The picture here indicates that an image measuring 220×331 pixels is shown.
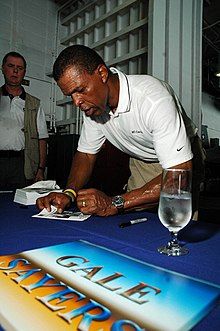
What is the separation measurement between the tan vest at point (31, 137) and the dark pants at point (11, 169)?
7 cm

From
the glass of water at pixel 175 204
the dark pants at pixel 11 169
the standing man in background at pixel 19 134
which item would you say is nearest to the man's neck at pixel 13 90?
the standing man in background at pixel 19 134

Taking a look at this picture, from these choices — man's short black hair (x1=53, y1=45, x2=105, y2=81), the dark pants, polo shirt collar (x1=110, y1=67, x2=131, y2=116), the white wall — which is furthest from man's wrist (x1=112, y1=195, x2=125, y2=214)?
the white wall

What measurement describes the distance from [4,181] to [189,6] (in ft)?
7.58

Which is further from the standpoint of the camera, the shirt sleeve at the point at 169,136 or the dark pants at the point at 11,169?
the dark pants at the point at 11,169

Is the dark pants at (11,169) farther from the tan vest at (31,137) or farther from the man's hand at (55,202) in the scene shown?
the man's hand at (55,202)

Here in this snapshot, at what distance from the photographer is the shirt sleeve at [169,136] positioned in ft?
3.41

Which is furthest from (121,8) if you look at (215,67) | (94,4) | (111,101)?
(215,67)

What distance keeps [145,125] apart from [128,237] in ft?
1.86

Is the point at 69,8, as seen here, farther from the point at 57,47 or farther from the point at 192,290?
the point at 192,290

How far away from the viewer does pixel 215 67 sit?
5582 mm

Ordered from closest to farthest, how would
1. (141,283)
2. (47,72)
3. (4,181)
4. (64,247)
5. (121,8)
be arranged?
1. (141,283)
2. (64,247)
3. (4,181)
4. (121,8)
5. (47,72)

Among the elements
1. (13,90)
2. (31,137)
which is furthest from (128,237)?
(13,90)

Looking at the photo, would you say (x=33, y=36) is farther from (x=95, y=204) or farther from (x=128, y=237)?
(x=128, y=237)

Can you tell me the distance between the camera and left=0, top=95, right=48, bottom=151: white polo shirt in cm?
261
